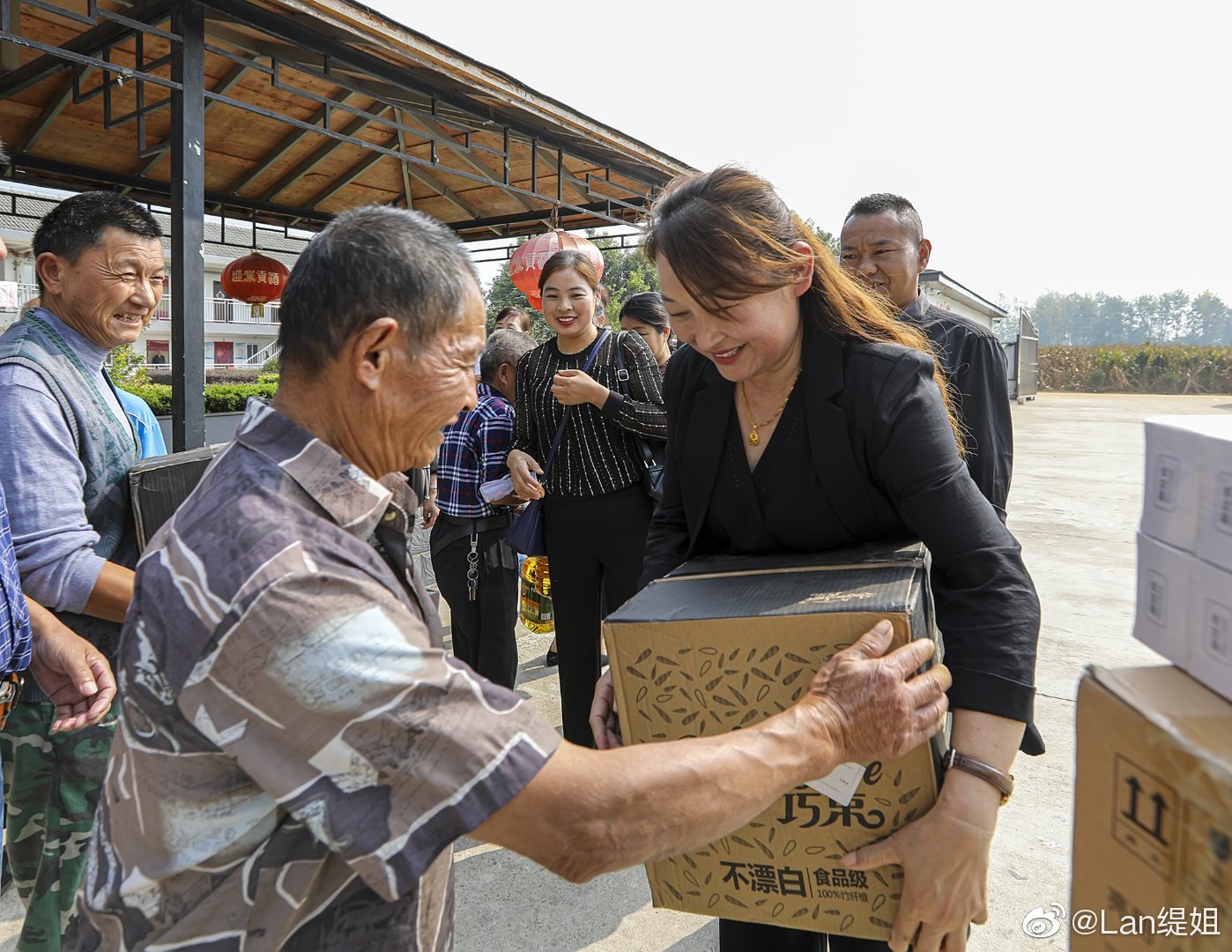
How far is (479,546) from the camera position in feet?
11.1

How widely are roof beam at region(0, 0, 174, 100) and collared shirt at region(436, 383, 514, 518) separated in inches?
95.7

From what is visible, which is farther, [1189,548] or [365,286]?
[365,286]

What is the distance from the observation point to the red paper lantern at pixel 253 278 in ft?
23.1

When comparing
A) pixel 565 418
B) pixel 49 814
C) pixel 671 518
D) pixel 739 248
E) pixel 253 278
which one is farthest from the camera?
pixel 253 278

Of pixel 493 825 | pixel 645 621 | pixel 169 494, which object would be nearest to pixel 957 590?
pixel 645 621

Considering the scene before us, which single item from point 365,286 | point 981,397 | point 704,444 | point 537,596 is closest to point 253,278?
point 537,596

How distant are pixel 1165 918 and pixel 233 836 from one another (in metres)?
0.93

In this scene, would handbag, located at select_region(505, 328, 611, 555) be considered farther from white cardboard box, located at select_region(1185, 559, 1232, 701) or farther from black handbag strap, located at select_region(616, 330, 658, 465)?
white cardboard box, located at select_region(1185, 559, 1232, 701)

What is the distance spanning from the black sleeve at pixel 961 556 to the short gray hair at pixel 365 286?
2.37 feet

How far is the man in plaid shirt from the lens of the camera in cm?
334

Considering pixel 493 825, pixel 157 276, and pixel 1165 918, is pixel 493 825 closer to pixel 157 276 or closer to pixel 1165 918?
pixel 1165 918

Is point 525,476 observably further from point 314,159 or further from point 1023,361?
point 1023,361

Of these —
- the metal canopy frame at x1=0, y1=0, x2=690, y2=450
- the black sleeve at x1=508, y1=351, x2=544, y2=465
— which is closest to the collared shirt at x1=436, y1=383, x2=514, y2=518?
the black sleeve at x1=508, y1=351, x2=544, y2=465

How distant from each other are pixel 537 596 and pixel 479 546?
0.82 metres
